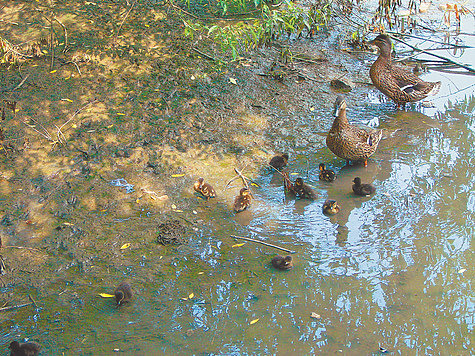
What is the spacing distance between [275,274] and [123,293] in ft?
4.70

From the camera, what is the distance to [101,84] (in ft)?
22.1

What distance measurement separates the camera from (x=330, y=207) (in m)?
4.95

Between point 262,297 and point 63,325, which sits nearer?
point 63,325

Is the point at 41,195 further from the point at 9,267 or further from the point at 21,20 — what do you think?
the point at 21,20

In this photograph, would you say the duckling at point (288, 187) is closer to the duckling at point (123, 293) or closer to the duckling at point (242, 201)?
the duckling at point (242, 201)

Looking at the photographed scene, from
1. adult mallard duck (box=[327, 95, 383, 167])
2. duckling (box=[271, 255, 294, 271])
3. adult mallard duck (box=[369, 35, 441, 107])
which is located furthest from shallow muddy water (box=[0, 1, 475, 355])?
adult mallard duck (box=[369, 35, 441, 107])

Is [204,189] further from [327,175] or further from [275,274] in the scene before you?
[327,175]

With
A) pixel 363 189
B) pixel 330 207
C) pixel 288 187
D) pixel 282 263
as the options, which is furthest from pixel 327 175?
pixel 282 263

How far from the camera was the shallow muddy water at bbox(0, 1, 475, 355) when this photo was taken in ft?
11.6

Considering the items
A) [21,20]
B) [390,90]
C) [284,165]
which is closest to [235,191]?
[284,165]

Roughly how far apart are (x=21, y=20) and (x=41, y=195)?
3998 millimetres

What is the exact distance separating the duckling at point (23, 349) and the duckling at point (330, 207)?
321 centimetres

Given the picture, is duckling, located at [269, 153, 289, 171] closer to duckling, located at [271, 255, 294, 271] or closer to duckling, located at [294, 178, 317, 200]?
duckling, located at [294, 178, 317, 200]

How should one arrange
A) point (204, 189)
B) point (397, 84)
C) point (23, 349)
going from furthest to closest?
1. point (397, 84)
2. point (204, 189)
3. point (23, 349)
